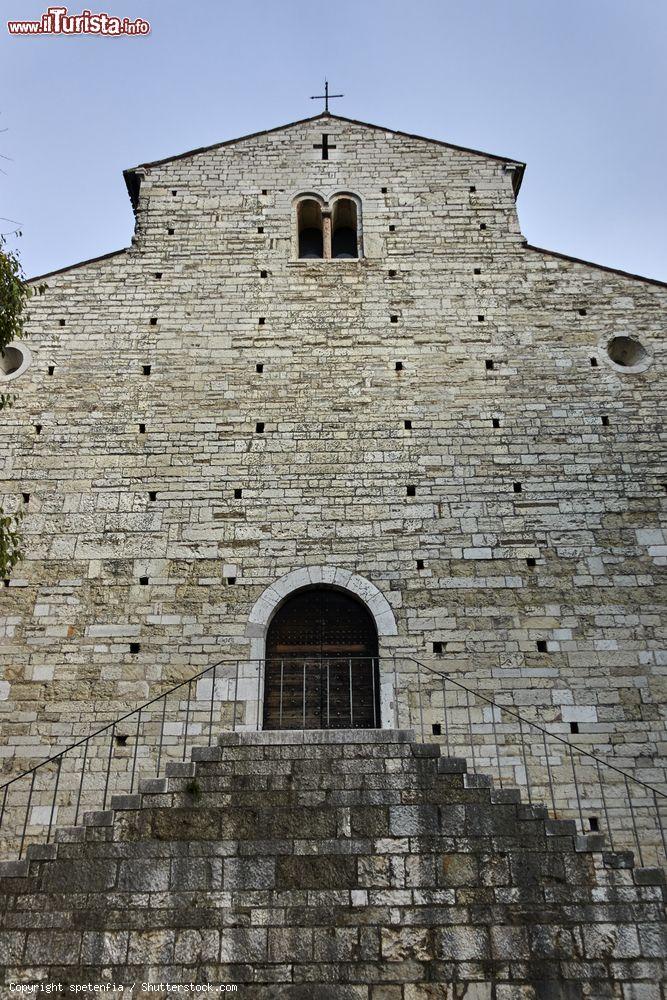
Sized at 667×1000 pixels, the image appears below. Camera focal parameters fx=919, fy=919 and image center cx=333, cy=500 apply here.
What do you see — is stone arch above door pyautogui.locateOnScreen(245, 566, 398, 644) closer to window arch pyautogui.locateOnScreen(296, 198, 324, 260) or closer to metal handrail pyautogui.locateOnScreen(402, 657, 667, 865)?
metal handrail pyautogui.locateOnScreen(402, 657, 667, 865)

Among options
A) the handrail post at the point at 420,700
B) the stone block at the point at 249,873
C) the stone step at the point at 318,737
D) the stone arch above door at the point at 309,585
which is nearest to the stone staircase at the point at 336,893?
the stone block at the point at 249,873

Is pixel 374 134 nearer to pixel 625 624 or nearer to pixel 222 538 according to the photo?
pixel 222 538

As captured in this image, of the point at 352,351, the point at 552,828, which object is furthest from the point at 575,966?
the point at 352,351

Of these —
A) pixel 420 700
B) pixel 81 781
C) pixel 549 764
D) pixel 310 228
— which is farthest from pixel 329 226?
pixel 81 781

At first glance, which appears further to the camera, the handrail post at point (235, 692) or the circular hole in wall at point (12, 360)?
the circular hole in wall at point (12, 360)

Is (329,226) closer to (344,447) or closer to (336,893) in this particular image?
(344,447)

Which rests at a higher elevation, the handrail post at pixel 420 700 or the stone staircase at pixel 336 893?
the handrail post at pixel 420 700

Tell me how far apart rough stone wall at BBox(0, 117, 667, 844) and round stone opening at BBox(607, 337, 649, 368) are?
0.13 m

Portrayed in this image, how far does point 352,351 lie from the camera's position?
37.2 feet

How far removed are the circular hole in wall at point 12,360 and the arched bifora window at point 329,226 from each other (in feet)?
12.5

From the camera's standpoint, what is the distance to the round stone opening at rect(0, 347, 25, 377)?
448 inches

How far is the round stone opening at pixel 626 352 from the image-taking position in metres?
11.4

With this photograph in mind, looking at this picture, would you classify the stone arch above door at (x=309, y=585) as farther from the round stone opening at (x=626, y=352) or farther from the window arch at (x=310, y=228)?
the window arch at (x=310, y=228)

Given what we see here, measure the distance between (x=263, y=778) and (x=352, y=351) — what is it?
5930 mm
